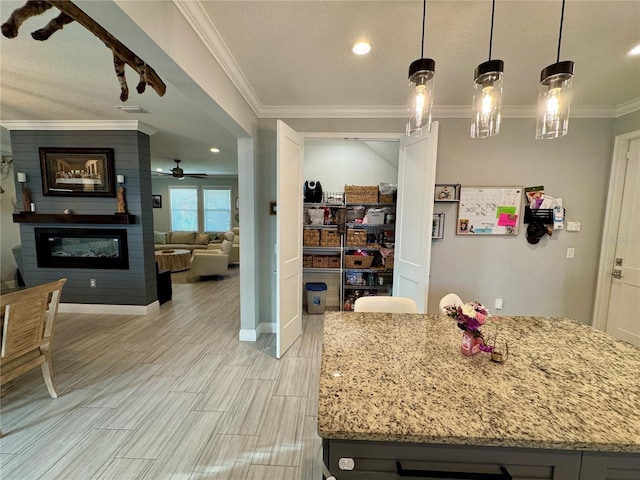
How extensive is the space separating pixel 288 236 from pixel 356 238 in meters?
1.40

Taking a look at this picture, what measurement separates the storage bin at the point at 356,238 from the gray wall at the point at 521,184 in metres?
1.09

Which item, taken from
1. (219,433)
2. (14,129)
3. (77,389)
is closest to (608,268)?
(219,433)

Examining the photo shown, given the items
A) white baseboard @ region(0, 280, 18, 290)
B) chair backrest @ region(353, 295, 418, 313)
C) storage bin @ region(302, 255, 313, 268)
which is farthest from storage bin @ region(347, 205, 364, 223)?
white baseboard @ region(0, 280, 18, 290)

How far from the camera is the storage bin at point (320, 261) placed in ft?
12.9

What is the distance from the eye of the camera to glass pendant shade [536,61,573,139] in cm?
116

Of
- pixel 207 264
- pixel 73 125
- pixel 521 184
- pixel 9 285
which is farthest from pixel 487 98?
pixel 9 285

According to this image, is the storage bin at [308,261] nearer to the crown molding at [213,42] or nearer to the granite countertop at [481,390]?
the crown molding at [213,42]

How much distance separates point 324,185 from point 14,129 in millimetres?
4396

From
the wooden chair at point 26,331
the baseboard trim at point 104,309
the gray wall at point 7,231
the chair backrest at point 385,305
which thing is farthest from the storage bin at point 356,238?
the gray wall at point 7,231

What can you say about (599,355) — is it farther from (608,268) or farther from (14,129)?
(14,129)

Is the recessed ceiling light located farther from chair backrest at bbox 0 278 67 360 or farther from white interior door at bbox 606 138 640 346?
white interior door at bbox 606 138 640 346

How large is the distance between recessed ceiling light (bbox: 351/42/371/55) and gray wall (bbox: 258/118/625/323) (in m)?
1.09

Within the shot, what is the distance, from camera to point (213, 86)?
1.80 metres

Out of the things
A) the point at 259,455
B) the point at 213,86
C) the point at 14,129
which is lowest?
the point at 259,455
